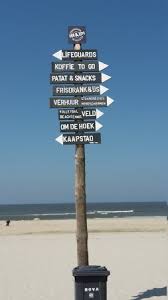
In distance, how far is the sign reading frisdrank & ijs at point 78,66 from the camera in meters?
11.6

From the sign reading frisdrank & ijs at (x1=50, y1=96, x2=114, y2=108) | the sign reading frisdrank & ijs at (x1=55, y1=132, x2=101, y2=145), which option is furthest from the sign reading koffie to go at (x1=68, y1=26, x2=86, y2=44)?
the sign reading frisdrank & ijs at (x1=55, y1=132, x2=101, y2=145)

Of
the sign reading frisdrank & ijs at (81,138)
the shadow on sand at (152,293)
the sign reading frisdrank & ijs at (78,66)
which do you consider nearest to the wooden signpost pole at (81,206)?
the sign reading frisdrank & ijs at (81,138)

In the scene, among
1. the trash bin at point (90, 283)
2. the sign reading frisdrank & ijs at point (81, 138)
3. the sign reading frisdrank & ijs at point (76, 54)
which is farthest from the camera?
the sign reading frisdrank & ijs at point (76, 54)

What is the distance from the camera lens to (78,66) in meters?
11.7

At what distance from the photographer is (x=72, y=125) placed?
11.6 metres

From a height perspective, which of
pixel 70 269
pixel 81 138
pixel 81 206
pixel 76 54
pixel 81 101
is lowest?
pixel 70 269

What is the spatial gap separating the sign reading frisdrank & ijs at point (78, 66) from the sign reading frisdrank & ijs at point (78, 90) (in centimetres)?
31

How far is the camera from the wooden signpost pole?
38.4 ft

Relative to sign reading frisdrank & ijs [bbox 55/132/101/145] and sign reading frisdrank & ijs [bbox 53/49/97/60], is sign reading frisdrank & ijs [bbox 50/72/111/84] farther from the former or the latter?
sign reading frisdrank & ijs [bbox 55/132/101/145]

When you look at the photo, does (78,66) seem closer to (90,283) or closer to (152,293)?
(90,283)

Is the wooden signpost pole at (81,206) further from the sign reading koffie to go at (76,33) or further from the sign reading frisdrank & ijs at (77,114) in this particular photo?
the sign reading frisdrank & ijs at (77,114)

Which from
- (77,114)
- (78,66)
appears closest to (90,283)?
(77,114)

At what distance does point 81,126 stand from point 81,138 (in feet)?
0.77

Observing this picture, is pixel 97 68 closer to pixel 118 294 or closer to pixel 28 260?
pixel 118 294
